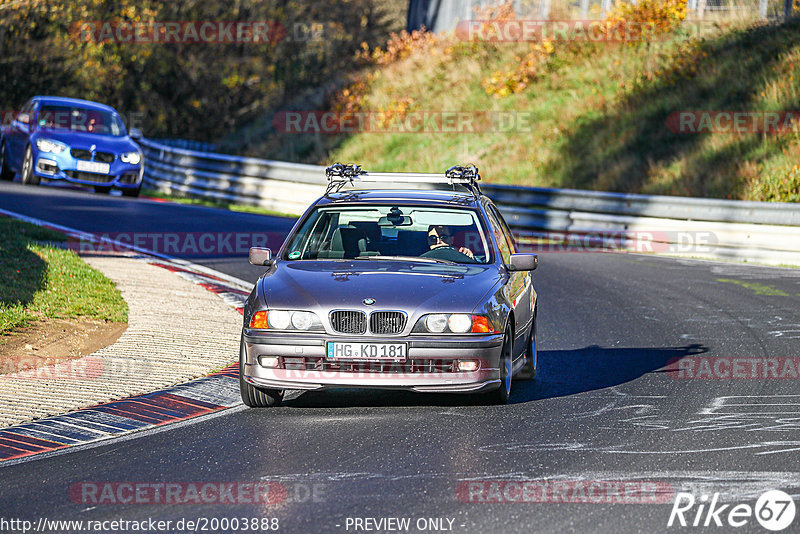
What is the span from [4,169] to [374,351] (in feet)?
69.1

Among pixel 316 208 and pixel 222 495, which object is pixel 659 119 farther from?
pixel 222 495

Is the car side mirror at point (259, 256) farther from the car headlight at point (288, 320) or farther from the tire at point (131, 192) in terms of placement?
the tire at point (131, 192)

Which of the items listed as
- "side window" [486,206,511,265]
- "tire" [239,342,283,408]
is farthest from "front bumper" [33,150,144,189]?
"tire" [239,342,283,408]

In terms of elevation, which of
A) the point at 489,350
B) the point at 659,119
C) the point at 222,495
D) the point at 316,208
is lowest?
the point at 222,495

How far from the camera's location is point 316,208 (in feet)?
31.5

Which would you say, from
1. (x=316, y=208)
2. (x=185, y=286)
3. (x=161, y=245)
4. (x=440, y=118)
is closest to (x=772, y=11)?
(x=440, y=118)

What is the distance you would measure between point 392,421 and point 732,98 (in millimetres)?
Result: 20818

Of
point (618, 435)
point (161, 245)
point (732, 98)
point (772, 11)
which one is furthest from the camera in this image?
point (772, 11)

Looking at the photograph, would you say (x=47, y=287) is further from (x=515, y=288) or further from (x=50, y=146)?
(x=50, y=146)

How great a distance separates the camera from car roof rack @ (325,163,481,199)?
32.9ft

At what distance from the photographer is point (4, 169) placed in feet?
88.5

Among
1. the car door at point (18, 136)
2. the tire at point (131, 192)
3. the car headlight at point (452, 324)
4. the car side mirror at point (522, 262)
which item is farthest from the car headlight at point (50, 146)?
the car headlight at point (452, 324)

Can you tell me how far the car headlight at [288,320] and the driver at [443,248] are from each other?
4.69 feet

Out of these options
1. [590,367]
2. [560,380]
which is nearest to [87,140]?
[590,367]
